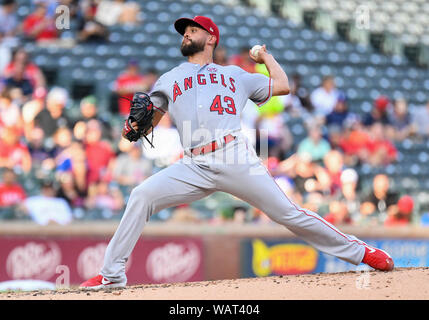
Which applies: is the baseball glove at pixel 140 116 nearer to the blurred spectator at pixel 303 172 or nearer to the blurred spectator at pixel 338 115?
the blurred spectator at pixel 303 172

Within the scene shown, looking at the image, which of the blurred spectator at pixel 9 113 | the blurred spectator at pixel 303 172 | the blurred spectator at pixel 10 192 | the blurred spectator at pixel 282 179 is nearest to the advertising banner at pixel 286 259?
the blurred spectator at pixel 282 179

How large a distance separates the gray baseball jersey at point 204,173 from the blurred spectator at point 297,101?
22.0 feet

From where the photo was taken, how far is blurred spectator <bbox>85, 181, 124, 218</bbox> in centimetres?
938

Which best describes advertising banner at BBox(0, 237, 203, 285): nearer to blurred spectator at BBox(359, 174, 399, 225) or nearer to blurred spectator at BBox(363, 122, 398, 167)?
blurred spectator at BBox(359, 174, 399, 225)

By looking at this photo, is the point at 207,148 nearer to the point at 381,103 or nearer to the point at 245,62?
the point at 245,62

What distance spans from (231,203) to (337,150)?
6.05ft

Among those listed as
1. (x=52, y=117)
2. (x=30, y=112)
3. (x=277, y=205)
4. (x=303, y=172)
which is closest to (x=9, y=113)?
(x=30, y=112)

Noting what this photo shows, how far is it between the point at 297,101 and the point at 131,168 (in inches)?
130

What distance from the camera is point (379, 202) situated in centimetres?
1012

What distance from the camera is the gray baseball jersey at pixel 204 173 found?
16.3 feet

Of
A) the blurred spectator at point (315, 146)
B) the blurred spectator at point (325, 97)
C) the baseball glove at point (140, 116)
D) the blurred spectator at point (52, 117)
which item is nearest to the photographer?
the baseball glove at point (140, 116)

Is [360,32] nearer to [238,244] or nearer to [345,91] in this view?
[345,91]

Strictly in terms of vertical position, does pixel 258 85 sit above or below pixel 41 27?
below

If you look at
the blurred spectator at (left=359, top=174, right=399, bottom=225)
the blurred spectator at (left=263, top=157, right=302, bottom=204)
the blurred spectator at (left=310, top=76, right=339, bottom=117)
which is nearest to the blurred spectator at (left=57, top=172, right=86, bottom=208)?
the blurred spectator at (left=263, top=157, right=302, bottom=204)
